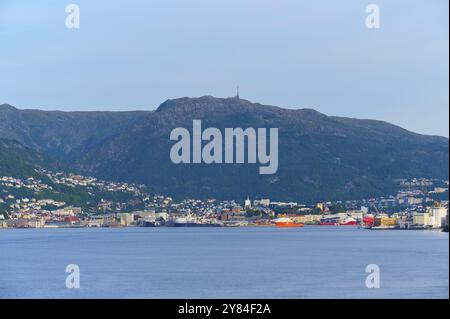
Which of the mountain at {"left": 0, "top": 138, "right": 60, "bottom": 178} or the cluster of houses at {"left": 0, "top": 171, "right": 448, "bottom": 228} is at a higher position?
the mountain at {"left": 0, "top": 138, "right": 60, "bottom": 178}

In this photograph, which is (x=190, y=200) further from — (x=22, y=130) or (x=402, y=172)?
(x=22, y=130)

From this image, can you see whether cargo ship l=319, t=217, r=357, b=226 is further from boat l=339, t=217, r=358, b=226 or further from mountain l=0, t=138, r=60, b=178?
mountain l=0, t=138, r=60, b=178

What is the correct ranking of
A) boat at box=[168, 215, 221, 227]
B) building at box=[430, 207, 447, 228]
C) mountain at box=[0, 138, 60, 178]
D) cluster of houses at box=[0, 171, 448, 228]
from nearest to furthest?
1. building at box=[430, 207, 447, 228]
2. boat at box=[168, 215, 221, 227]
3. cluster of houses at box=[0, 171, 448, 228]
4. mountain at box=[0, 138, 60, 178]

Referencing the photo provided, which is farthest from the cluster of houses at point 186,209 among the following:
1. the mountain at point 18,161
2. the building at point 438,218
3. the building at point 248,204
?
the building at point 438,218

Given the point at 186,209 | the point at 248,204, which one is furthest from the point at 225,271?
the point at 186,209

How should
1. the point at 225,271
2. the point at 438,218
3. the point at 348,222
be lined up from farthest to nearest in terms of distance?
1. the point at 348,222
2. the point at 438,218
3. the point at 225,271

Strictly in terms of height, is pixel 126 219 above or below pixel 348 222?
above

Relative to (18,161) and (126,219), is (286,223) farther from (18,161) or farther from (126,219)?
(18,161)

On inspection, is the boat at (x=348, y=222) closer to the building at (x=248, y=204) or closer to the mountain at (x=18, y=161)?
the building at (x=248, y=204)

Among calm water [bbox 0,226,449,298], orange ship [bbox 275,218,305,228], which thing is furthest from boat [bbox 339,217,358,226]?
calm water [bbox 0,226,449,298]
